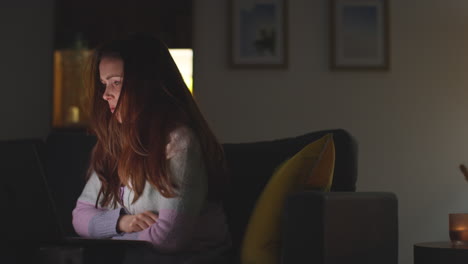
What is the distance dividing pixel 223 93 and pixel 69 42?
979 mm

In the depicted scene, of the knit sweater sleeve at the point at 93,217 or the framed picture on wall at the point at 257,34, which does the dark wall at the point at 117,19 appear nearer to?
the framed picture on wall at the point at 257,34

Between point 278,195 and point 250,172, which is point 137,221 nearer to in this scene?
point 278,195

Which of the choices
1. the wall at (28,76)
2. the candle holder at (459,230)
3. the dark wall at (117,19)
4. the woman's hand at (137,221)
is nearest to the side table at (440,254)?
the candle holder at (459,230)

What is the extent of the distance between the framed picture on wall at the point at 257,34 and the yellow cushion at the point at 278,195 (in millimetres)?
2083

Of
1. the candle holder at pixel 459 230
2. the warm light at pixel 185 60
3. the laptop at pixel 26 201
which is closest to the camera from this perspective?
the laptop at pixel 26 201

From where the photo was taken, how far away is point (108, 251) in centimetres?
127

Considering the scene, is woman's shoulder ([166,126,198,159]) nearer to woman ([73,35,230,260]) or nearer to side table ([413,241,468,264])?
woman ([73,35,230,260])

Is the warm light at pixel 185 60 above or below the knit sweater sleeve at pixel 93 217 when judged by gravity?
above

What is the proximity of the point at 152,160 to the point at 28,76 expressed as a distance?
253cm

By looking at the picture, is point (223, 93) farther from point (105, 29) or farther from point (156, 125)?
point (156, 125)

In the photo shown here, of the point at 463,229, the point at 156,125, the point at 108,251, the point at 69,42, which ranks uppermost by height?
the point at 69,42

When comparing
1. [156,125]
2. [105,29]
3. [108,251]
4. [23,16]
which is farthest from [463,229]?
[23,16]

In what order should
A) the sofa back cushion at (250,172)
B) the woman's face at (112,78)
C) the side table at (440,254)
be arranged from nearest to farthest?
the woman's face at (112,78), the sofa back cushion at (250,172), the side table at (440,254)

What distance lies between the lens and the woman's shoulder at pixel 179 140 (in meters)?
1.62
